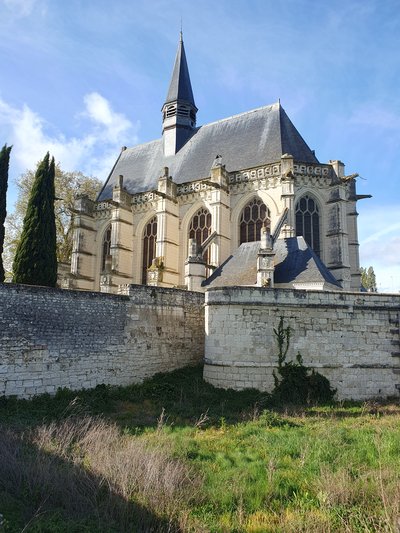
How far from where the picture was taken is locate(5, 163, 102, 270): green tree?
2634 cm

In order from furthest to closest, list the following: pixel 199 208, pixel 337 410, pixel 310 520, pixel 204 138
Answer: pixel 204 138 → pixel 199 208 → pixel 337 410 → pixel 310 520

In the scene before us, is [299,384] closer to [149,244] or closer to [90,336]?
[90,336]

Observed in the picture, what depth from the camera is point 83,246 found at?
26172 millimetres

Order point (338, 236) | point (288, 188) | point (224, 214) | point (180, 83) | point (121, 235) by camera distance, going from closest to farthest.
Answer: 1. point (288, 188)
2. point (338, 236)
3. point (224, 214)
4. point (121, 235)
5. point (180, 83)

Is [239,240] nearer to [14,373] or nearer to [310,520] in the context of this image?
[14,373]

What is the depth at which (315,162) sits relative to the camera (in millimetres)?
21562

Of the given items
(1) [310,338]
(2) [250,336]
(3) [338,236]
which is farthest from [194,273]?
(3) [338,236]

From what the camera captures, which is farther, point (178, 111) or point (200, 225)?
point (178, 111)

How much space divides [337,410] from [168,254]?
1423 cm

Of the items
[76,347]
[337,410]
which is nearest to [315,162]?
[337,410]

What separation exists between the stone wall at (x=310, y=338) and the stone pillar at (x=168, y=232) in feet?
35.2

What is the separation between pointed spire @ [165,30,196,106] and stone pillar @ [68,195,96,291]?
10612 millimetres

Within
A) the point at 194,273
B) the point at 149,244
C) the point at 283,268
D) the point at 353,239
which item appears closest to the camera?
the point at 283,268

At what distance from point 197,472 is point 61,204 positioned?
25019 mm
